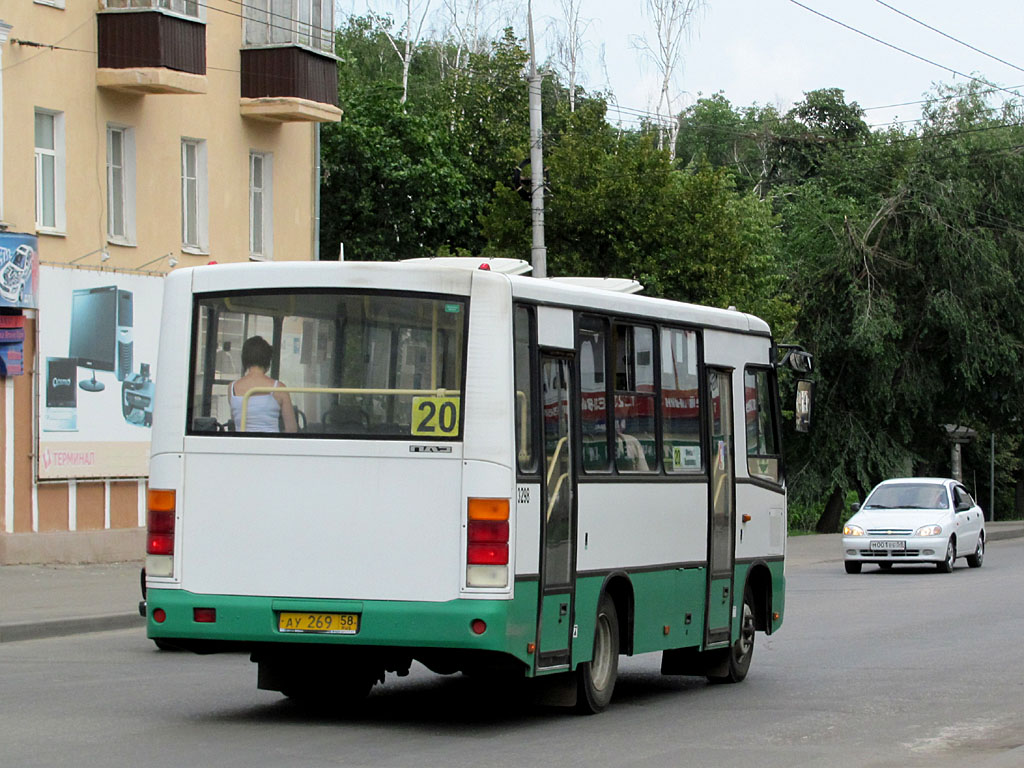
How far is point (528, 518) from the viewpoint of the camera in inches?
406

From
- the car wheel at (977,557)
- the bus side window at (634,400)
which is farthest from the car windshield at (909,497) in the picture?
the bus side window at (634,400)

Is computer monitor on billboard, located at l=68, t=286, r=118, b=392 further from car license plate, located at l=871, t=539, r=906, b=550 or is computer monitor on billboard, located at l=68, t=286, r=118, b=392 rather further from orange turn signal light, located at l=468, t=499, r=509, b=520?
orange turn signal light, located at l=468, t=499, r=509, b=520

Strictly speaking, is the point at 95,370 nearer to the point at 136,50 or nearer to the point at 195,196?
the point at 195,196

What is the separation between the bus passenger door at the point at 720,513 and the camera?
43.0 feet

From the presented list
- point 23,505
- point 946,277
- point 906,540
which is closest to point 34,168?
point 23,505

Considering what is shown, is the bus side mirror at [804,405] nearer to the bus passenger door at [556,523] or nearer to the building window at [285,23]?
the bus passenger door at [556,523]

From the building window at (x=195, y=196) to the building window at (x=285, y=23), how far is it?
2279 millimetres

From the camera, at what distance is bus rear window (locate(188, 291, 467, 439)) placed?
10289mm

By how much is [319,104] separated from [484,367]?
68.0ft

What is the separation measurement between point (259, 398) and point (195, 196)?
62.6 ft

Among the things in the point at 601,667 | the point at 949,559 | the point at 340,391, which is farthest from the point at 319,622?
the point at 949,559

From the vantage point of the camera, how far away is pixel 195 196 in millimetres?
29016

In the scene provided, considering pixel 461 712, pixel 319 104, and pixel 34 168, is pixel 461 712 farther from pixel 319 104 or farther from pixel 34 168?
pixel 319 104

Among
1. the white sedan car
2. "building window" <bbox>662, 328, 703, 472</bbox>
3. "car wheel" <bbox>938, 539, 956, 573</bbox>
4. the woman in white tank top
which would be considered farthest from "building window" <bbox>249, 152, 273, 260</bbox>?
the woman in white tank top
